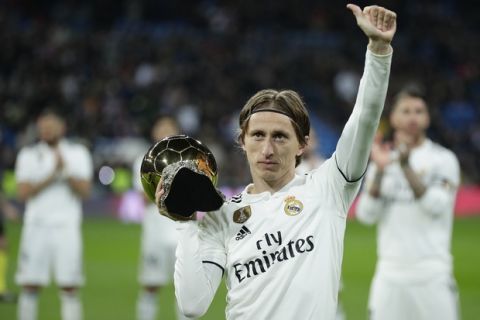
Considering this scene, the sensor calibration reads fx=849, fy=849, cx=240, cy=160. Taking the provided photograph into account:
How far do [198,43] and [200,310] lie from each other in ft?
70.2

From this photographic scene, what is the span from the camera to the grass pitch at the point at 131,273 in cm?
1012

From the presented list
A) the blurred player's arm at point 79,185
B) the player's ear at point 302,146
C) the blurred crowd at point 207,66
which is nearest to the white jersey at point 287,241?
the player's ear at point 302,146

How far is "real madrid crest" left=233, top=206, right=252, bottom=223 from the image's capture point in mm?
3328

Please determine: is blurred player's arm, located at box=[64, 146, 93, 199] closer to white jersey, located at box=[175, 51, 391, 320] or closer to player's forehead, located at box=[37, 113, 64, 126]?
player's forehead, located at box=[37, 113, 64, 126]

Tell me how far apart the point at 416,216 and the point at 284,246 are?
2655 millimetres

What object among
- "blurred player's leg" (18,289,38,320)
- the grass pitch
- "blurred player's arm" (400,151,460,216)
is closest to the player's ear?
"blurred player's arm" (400,151,460,216)

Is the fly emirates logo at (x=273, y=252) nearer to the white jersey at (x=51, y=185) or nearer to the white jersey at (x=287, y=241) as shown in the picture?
the white jersey at (x=287, y=241)

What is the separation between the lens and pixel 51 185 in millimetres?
8664

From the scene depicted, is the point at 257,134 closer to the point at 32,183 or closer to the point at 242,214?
the point at 242,214

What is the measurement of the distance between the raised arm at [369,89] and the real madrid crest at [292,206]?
0.24m

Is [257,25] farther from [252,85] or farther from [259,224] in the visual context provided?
[259,224]

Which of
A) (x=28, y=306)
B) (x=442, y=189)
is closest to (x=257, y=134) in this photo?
(x=442, y=189)

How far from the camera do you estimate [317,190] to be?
3.36 metres

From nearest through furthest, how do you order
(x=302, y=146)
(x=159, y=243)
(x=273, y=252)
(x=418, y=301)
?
(x=273, y=252)
(x=302, y=146)
(x=418, y=301)
(x=159, y=243)
